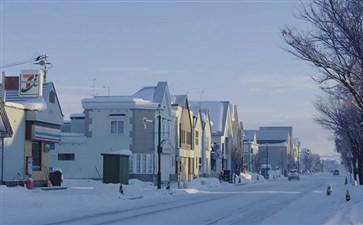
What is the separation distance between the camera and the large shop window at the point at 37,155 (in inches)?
1761

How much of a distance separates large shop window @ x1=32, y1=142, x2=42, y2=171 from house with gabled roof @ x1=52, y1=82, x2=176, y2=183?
48.6ft

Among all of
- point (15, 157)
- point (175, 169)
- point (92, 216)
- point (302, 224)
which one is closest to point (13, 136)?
point (15, 157)

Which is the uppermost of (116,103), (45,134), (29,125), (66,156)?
(116,103)

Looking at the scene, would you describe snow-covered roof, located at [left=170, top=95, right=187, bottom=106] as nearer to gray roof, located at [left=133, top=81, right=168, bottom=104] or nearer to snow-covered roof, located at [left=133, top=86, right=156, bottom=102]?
snow-covered roof, located at [left=133, top=86, right=156, bottom=102]

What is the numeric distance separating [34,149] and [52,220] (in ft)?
74.5

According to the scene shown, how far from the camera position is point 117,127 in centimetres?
6059

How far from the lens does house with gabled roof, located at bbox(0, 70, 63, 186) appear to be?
134 feet

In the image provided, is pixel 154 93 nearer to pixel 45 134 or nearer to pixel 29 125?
pixel 45 134

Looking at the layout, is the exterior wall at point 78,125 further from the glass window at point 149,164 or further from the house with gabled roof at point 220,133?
the house with gabled roof at point 220,133

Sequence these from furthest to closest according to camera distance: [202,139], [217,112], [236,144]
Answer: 1. [236,144]
2. [217,112]
3. [202,139]

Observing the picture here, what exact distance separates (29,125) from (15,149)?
92.2 inches

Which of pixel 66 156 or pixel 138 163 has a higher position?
pixel 66 156

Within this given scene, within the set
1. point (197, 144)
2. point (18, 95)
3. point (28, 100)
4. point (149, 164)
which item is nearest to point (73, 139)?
point (149, 164)

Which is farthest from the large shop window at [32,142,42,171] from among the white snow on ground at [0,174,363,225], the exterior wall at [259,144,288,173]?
the exterior wall at [259,144,288,173]
